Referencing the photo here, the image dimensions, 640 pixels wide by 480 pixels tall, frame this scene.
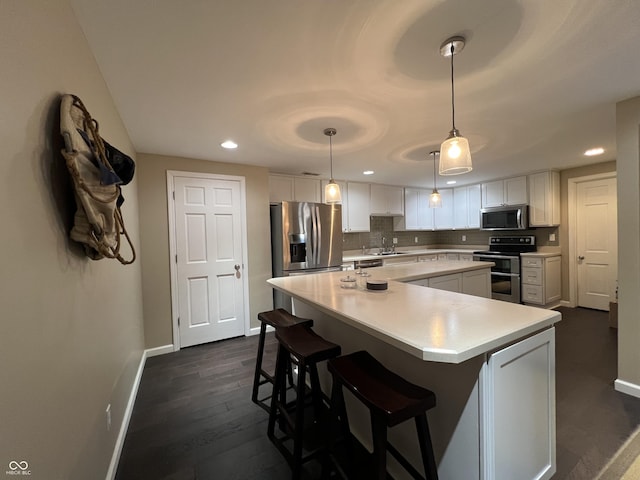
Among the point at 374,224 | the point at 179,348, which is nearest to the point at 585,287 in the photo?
the point at 374,224

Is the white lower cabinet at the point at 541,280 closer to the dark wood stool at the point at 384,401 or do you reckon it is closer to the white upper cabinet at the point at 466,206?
the white upper cabinet at the point at 466,206

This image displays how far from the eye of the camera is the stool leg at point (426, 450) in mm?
1080

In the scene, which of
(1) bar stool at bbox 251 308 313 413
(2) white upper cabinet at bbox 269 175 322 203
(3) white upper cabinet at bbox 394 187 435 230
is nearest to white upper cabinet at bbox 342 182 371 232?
(2) white upper cabinet at bbox 269 175 322 203

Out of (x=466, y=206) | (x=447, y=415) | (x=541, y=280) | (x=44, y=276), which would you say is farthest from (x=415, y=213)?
(x=44, y=276)

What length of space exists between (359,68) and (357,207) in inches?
132

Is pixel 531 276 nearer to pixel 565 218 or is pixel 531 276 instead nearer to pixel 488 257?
pixel 488 257

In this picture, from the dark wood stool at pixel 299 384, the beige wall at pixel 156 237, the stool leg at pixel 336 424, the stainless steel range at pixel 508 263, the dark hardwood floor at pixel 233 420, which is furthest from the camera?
the stainless steel range at pixel 508 263

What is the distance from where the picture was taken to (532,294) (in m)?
4.36

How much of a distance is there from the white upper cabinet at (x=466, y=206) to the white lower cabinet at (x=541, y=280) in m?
1.20

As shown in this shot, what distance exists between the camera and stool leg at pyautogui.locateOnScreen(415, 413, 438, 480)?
1080 mm

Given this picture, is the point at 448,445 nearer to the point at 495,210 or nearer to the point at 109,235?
the point at 109,235

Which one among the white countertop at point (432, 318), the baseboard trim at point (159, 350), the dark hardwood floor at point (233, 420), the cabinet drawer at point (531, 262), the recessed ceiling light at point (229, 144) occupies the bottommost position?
the dark hardwood floor at point (233, 420)

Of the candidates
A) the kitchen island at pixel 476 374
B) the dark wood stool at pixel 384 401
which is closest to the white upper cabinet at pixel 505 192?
the kitchen island at pixel 476 374

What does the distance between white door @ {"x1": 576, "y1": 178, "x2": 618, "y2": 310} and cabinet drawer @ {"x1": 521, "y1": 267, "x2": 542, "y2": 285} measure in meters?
0.74
